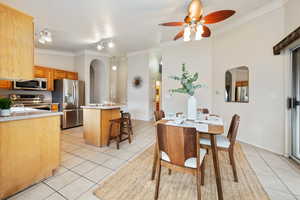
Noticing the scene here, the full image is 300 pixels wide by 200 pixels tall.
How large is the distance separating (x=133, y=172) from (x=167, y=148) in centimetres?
95

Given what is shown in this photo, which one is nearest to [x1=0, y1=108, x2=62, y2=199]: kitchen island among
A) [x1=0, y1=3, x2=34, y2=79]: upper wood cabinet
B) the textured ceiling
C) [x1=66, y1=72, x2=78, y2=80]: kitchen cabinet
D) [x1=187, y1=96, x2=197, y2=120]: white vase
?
[x1=0, y1=3, x2=34, y2=79]: upper wood cabinet

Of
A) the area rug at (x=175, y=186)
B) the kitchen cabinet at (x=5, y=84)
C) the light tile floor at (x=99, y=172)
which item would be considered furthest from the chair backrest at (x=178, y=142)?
the kitchen cabinet at (x=5, y=84)

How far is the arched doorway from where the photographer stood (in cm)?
553

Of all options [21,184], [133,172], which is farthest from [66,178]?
[133,172]

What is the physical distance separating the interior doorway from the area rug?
3.37ft

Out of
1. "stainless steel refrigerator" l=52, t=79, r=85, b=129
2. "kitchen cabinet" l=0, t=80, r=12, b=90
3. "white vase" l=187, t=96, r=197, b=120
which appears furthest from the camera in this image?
"stainless steel refrigerator" l=52, t=79, r=85, b=129

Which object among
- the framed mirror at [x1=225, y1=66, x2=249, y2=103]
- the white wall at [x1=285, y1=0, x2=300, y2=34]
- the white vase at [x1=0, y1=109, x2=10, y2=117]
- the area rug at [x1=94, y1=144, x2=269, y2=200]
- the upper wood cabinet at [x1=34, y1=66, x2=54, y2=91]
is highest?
the white wall at [x1=285, y1=0, x2=300, y2=34]

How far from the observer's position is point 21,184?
1.43 m

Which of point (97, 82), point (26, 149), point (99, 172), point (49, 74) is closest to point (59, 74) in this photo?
point (49, 74)

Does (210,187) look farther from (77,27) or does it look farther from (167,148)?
(77,27)

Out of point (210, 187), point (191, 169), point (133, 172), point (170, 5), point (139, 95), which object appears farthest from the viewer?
point (139, 95)

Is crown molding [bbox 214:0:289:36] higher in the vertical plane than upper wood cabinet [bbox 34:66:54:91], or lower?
higher

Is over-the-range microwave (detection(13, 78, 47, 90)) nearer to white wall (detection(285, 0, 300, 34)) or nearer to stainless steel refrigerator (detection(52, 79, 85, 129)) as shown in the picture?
stainless steel refrigerator (detection(52, 79, 85, 129))

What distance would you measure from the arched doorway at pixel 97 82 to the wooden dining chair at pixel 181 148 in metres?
4.84
